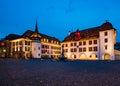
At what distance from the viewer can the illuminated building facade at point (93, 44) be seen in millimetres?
48406

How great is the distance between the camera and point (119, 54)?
153ft

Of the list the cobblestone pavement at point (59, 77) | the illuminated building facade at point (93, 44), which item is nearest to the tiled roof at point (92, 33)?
the illuminated building facade at point (93, 44)

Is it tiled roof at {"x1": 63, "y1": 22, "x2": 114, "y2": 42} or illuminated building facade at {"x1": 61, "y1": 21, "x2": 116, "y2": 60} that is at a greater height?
tiled roof at {"x1": 63, "y1": 22, "x2": 114, "y2": 42}

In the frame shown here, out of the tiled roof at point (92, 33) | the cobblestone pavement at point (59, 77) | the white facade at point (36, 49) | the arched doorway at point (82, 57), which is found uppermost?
the tiled roof at point (92, 33)

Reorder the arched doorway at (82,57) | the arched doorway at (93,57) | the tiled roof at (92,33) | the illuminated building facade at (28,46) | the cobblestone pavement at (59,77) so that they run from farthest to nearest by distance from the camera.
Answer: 1. the illuminated building facade at (28,46)
2. the arched doorway at (82,57)
3. the arched doorway at (93,57)
4. the tiled roof at (92,33)
5. the cobblestone pavement at (59,77)

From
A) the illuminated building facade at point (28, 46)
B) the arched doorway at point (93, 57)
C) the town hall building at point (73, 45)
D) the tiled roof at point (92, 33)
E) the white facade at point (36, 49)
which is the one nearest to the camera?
the town hall building at point (73, 45)

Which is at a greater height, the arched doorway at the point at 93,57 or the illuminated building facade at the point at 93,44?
the illuminated building facade at the point at 93,44

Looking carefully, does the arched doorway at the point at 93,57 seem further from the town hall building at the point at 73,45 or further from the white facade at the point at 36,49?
the white facade at the point at 36,49

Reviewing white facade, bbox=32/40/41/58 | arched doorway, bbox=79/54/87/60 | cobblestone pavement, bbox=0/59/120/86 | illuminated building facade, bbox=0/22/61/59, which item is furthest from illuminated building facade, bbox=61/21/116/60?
cobblestone pavement, bbox=0/59/120/86

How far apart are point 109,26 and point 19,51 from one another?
39958mm

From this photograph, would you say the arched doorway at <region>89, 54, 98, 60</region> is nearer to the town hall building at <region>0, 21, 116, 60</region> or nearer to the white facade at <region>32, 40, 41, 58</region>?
the town hall building at <region>0, 21, 116, 60</region>

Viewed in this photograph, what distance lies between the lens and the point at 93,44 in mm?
53250

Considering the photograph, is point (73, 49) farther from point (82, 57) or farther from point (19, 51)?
point (19, 51)

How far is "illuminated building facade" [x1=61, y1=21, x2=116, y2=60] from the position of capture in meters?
48.4
